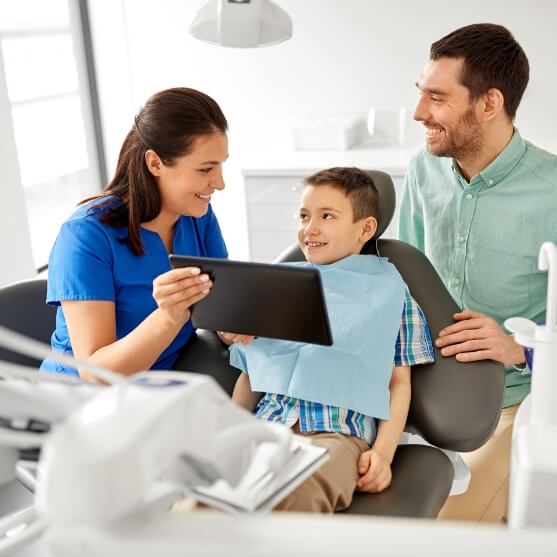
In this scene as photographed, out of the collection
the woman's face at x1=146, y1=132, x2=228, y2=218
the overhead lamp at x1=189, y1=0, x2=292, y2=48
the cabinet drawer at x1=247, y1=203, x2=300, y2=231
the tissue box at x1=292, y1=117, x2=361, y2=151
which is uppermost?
the overhead lamp at x1=189, y1=0, x2=292, y2=48

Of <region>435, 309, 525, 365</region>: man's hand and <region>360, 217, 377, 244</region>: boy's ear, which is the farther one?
<region>360, 217, 377, 244</region>: boy's ear

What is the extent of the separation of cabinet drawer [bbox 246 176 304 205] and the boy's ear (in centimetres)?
168

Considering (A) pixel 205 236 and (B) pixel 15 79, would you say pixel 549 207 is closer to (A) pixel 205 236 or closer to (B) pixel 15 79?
(A) pixel 205 236

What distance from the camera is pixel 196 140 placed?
1704 millimetres

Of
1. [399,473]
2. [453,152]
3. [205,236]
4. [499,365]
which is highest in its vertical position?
[453,152]

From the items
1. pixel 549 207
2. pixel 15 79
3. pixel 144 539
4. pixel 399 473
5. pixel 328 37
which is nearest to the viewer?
pixel 144 539

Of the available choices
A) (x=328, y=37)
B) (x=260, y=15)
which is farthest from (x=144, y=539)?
(x=328, y=37)

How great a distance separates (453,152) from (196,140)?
0.68m

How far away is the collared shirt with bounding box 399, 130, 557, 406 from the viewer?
1929mm

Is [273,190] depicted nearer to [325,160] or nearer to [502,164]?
[325,160]

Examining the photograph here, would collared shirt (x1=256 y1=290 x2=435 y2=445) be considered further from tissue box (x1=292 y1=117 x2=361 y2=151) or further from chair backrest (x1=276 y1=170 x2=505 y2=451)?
tissue box (x1=292 y1=117 x2=361 y2=151)

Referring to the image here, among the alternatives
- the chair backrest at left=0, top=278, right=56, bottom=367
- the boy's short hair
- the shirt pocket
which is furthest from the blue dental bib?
the chair backrest at left=0, top=278, right=56, bottom=367

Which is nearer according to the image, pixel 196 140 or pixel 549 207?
pixel 196 140

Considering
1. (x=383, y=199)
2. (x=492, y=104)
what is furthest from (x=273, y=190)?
(x=383, y=199)
